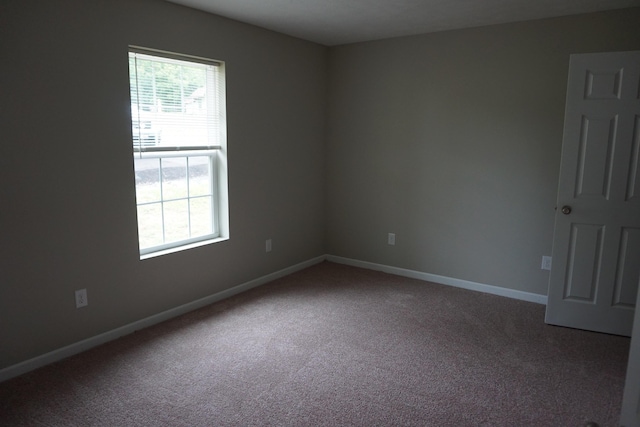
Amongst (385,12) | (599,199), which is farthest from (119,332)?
Result: (599,199)

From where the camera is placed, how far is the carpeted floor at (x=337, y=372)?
234 cm

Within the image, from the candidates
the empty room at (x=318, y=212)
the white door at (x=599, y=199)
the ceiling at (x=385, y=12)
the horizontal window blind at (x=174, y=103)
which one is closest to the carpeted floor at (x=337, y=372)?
the empty room at (x=318, y=212)

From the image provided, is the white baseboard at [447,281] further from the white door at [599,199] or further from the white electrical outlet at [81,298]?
the white electrical outlet at [81,298]

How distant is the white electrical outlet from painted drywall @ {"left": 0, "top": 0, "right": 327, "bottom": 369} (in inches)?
1.3

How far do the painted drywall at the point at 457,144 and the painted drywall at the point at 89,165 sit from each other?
3.88 ft

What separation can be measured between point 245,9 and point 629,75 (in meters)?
2.75

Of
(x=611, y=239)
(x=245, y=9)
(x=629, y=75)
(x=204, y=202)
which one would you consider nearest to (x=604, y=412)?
(x=611, y=239)

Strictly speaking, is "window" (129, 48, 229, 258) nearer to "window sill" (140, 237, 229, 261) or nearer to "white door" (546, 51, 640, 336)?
"window sill" (140, 237, 229, 261)

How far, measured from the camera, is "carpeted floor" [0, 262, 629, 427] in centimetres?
234

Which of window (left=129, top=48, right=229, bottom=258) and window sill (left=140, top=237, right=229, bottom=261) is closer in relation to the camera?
window (left=129, top=48, right=229, bottom=258)

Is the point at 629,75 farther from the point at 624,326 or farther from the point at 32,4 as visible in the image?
the point at 32,4

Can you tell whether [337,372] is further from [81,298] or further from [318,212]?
[318,212]

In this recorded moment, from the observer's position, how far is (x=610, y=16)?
341 cm

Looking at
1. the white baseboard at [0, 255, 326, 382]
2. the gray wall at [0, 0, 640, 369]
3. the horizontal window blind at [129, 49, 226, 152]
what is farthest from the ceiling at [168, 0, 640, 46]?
the white baseboard at [0, 255, 326, 382]
